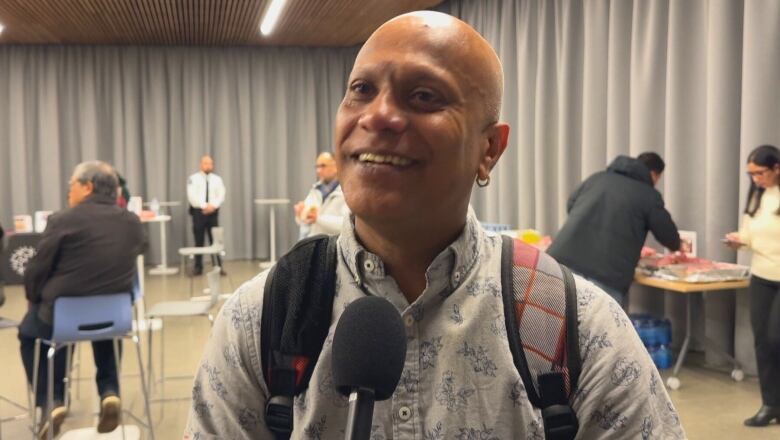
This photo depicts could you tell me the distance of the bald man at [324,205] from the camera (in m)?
4.41

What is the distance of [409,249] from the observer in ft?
3.11

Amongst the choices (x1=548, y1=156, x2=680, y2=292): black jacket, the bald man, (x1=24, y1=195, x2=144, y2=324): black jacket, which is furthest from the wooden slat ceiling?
(x1=24, y1=195, x2=144, y2=324): black jacket

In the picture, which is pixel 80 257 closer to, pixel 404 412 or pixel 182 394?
pixel 182 394

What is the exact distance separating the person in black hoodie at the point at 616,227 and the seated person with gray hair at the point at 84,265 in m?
2.52

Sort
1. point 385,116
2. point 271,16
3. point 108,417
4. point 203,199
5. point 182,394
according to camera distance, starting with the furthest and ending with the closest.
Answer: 1. point 203,199
2. point 271,16
3. point 182,394
4. point 108,417
5. point 385,116

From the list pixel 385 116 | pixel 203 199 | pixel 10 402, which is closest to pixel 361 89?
pixel 385 116

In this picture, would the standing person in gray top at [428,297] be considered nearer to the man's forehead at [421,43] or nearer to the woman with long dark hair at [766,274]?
the man's forehead at [421,43]

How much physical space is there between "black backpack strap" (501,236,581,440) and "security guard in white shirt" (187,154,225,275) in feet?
29.1

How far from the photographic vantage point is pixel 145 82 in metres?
10.4

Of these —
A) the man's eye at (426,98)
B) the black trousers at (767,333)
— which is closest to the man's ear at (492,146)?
the man's eye at (426,98)

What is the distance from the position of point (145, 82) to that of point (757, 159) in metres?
8.90

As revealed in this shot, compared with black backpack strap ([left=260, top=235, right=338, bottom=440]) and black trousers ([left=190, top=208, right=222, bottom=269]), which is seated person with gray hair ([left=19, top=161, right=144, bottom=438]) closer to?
black backpack strap ([left=260, top=235, right=338, bottom=440])

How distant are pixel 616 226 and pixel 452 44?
342 cm

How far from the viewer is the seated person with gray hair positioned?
3.42m
